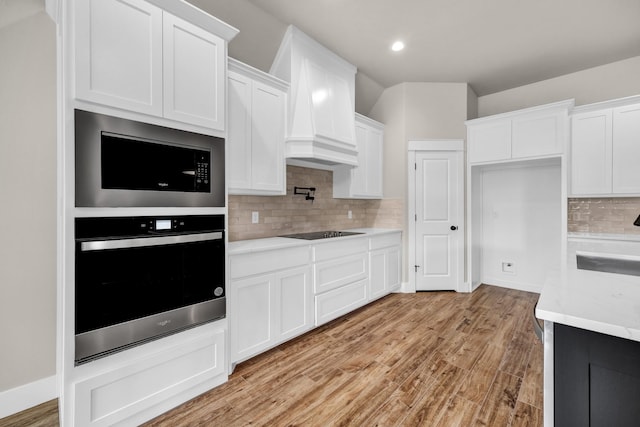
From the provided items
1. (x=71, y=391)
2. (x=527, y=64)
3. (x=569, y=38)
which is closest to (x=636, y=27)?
(x=569, y=38)

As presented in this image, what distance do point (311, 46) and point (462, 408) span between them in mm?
3437

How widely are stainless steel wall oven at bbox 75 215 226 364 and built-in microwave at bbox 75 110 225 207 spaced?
124 millimetres

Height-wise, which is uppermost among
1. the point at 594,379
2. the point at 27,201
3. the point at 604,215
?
the point at 27,201

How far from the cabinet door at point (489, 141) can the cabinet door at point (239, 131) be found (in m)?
3.21

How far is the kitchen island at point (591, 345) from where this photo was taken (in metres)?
0.83

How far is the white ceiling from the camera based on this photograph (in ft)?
8.84

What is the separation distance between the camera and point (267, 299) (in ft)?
8.00

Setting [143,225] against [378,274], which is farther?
[378,274]

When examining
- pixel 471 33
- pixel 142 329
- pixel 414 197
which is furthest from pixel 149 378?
pixel 471 33

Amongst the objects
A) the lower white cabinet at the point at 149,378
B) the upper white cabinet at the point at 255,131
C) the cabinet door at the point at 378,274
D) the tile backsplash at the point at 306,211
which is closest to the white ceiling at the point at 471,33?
the upper white cabinet at the point at 255,131

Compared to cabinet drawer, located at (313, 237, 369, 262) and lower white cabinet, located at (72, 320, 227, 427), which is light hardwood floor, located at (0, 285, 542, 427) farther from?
cabinet drawer, located at (313, 237, 369, 262)

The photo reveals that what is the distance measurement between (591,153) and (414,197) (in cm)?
206

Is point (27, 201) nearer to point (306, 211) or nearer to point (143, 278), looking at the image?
point (143, 278)

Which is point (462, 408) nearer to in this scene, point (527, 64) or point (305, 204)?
point (305, 204)
